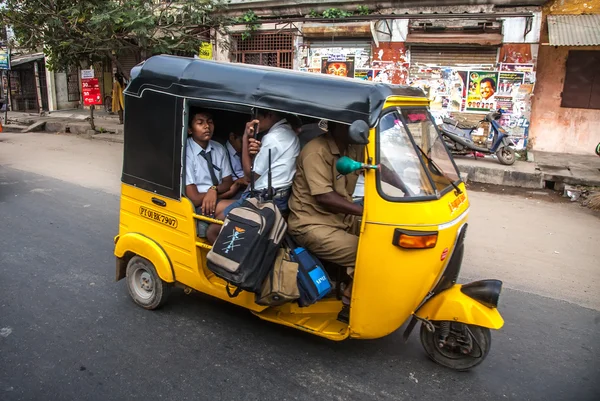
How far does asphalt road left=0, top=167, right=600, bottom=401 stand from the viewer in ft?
9.87

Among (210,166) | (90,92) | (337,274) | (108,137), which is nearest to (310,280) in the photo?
(337,274)

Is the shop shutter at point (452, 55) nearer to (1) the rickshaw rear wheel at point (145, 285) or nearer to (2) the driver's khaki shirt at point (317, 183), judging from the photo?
(2) the driver's khaki shirt at point (317, 183)

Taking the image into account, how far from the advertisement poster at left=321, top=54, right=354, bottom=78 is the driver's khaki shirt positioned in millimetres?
10644

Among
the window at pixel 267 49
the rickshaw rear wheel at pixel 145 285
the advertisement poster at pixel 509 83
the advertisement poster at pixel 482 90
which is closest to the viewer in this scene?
the rickshaw rear wheel at pixel 145 285

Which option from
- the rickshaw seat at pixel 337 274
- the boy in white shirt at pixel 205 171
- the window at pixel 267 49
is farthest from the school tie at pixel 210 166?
the window at pixel 267 49

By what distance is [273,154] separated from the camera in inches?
129

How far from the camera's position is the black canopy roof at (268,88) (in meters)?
2.90

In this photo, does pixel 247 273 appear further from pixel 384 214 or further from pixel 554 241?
pixel 554 241

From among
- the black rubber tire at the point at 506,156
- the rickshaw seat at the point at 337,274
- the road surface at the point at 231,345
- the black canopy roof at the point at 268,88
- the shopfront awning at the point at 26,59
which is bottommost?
Result: the road surface at the point at 231,345

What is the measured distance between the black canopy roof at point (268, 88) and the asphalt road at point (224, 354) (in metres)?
1.63

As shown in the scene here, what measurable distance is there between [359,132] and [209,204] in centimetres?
137

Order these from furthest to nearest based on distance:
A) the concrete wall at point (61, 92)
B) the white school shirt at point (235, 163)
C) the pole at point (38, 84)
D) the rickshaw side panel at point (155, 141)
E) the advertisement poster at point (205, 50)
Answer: the concrete wall at point (61, 92) → the pole at point (38, 84) → the advertisement poster at point (205, 50) → the white school shirt at point (235, 163) → the rickshaw side panel at point (155, 141)

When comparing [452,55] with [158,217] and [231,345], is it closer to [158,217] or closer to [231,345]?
[158,217]

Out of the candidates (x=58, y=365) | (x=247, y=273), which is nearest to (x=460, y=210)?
(x=247, y=273)
